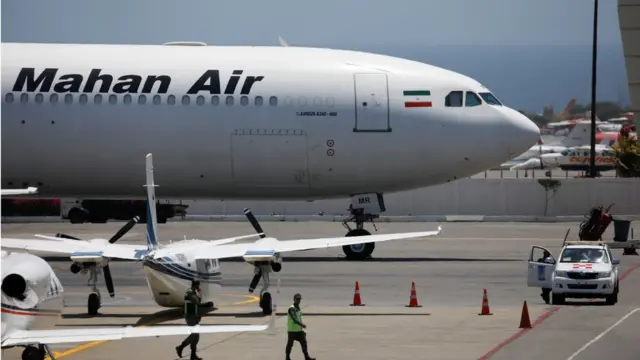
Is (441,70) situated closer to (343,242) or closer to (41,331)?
(343,242)

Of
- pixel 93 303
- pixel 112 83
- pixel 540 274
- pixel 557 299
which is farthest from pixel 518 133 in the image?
pixel 93 303

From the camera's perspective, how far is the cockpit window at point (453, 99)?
152ft

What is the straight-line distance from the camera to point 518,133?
4666cm

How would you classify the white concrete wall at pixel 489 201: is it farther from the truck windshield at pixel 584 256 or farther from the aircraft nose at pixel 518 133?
the truck windshield at pixel 584 256

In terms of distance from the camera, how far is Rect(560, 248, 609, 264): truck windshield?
37.6m

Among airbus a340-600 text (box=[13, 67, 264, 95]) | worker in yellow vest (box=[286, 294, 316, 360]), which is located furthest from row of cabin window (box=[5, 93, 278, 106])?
worker in yellow vest (box=[286, 294, 316, 360])

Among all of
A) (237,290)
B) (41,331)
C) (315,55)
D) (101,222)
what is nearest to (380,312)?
(237,290)

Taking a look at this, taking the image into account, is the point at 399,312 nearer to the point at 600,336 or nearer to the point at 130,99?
the point at 600,336

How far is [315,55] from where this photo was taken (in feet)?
156

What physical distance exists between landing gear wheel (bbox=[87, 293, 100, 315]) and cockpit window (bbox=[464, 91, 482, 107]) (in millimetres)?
16330

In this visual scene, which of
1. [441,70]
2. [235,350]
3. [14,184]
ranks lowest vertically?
[235,350]

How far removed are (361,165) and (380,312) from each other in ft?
41.6

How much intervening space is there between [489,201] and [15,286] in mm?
44621

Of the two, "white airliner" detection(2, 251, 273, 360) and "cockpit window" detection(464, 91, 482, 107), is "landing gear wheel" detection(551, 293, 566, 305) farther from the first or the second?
"white airliner" detection(2, 251, 273, 360)
